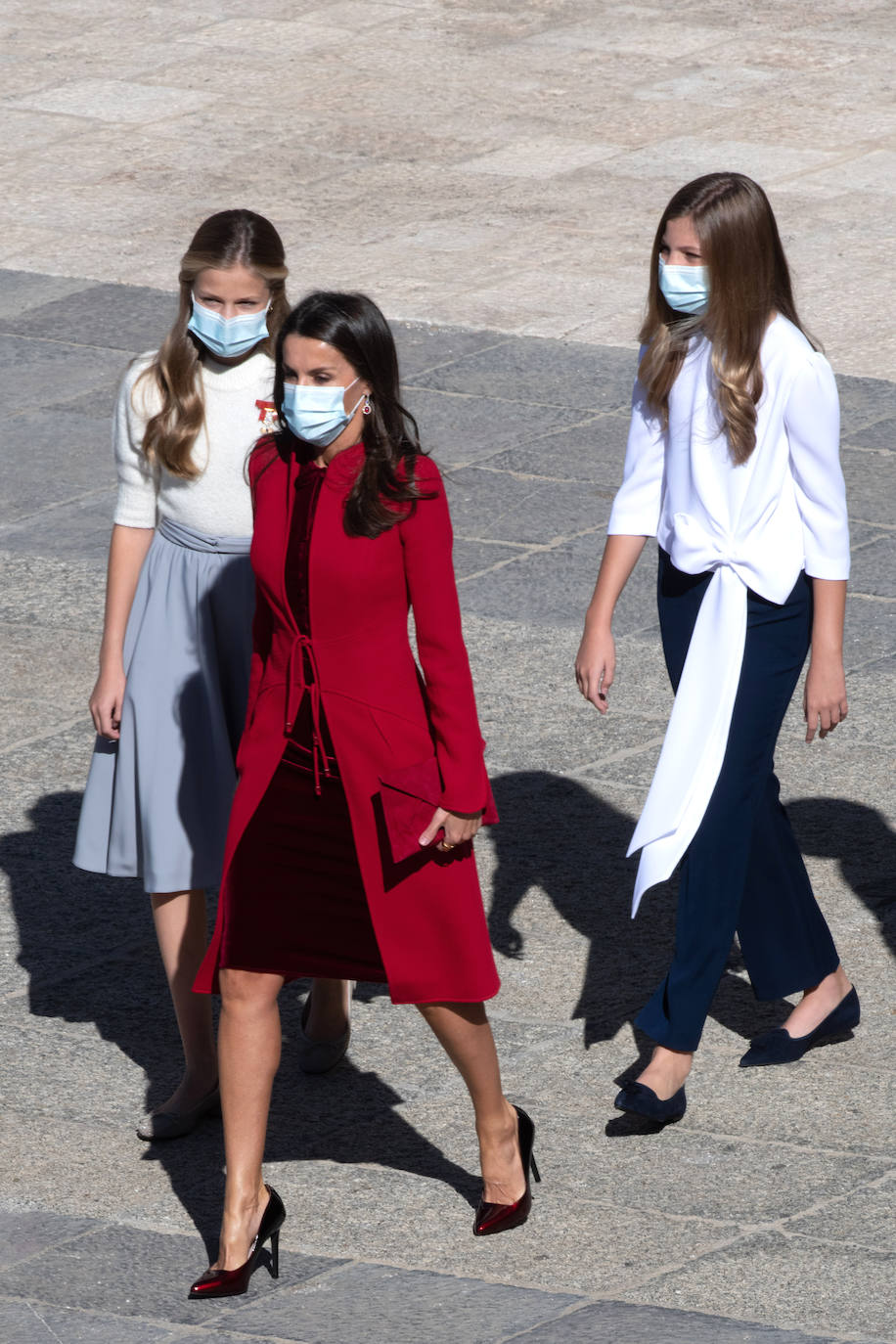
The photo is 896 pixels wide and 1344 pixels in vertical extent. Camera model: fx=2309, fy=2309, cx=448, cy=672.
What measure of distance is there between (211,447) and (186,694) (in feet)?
1.74

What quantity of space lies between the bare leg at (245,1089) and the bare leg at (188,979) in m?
0.71

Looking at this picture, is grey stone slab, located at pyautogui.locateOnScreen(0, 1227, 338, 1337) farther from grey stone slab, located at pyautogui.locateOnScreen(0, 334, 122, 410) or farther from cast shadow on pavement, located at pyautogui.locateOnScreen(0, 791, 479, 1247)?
grey stone slab, located at pyautogui.locateOnScreen(0, 334, 122, 410)

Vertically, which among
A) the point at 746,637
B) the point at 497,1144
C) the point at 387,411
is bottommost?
the point at 497,1144

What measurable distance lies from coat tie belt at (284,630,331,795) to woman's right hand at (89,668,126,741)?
2.49 ft

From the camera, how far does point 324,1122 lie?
5055 millimetres

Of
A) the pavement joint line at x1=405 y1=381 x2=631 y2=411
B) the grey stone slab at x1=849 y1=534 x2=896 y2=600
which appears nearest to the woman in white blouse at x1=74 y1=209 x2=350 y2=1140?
the grey stone slab at x1=849 y1=534 x2=896 y2=600

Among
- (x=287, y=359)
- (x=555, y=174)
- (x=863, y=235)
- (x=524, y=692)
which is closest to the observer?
(x=287, y=359)

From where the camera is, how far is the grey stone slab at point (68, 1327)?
415 cm

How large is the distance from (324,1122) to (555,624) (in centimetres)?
309

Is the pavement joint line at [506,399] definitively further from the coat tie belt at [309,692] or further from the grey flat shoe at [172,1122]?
the coat tie belt at [309,692]

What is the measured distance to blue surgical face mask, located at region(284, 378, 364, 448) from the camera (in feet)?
13.8

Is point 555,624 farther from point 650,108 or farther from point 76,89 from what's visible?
point 76,89

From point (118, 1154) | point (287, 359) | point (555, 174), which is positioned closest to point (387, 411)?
point (287, 359)

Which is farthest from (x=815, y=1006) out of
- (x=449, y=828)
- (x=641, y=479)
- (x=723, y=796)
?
(x=449, y=828)
